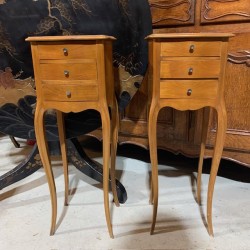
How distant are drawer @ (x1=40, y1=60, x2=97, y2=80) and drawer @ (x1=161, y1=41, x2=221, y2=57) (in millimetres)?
260

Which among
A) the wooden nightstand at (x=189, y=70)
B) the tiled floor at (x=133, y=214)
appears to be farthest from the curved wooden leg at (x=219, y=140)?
the tiled floor at (x=133, y=214)

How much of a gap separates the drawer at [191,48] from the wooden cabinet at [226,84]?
1.34ft

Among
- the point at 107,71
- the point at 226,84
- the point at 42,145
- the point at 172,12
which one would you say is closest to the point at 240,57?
the point at 226,84

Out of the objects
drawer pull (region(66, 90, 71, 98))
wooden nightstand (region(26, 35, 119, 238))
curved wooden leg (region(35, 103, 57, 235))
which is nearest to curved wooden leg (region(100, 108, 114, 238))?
wooden nightstand (region(26, 35, 119, 238))

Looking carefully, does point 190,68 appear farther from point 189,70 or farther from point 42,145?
point 42,145

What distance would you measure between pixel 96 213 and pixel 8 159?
37.8 inches

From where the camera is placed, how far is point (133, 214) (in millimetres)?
1305

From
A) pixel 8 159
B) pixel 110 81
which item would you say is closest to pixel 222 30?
pixel 110 81

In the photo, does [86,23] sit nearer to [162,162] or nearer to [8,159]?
[162,162]

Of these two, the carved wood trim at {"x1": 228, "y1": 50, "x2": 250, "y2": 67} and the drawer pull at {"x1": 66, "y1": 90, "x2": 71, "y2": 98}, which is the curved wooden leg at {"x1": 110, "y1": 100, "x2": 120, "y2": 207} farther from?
the carved wood trim at {"x1": 228, "y1": 50, "x2": 250, "y2": 67}

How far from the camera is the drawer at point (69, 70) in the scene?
3.11 ft

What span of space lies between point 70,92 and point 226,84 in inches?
32.0

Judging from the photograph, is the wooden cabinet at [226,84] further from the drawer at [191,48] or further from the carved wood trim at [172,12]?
the drawer at [191,48]

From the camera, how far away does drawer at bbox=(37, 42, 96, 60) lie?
0.93 meters
